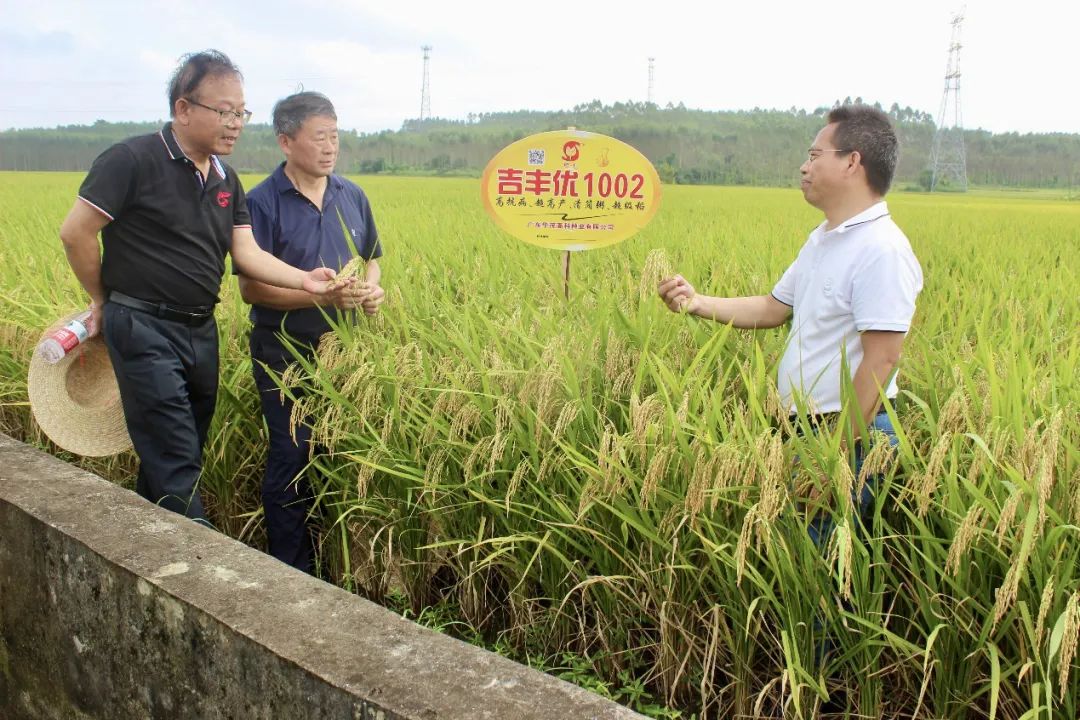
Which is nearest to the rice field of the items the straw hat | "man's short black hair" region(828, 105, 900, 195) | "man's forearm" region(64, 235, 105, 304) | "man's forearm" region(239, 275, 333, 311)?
"man's forearm" region(239, 275, 333, 311)

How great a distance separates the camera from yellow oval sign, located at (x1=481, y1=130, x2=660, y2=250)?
311 centimetres

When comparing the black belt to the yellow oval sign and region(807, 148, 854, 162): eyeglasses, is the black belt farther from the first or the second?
→ region(807, 148, 854, 162): eyeglasses

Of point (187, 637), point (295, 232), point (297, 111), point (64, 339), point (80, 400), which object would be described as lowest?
point (187, 637)

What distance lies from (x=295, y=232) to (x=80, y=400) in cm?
87

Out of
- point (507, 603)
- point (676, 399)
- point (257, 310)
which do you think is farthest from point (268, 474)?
point (676, 399)

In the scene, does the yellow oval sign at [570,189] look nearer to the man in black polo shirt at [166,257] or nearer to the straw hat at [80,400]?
the man in black polo shirt at [166,257]


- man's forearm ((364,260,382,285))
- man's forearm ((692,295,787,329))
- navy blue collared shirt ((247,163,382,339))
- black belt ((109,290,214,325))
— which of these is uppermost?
navy blue collared shirt ((247,163,382,339))

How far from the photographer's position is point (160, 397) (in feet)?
7.75

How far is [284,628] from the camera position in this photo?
147cm

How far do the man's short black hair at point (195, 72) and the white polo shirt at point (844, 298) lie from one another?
5.28 ft

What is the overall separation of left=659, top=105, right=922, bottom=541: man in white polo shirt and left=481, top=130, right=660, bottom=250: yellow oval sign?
3.61ft

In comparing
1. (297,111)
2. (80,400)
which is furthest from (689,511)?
(80,400)

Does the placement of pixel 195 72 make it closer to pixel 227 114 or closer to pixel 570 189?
pixel 227 114

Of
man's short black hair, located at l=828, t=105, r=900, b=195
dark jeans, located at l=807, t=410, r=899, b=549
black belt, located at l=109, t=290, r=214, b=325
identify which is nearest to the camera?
dark jeans, located at l=807, t=410, r=899, b=549
